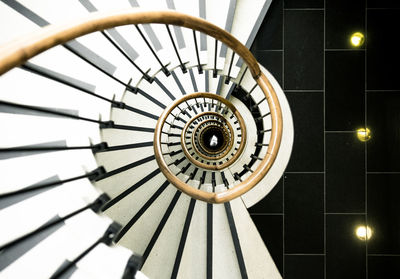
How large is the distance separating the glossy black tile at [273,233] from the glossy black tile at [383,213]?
56.7 inches

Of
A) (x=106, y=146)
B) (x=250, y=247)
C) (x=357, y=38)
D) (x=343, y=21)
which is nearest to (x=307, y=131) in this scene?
(x=357, y=38)

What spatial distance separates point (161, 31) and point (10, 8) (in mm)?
1175

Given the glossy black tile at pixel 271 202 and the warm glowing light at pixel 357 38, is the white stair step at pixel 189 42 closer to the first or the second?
the glossy black tile at pixel 271 202

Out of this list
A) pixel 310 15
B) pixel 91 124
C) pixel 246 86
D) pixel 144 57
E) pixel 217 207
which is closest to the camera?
pixel 91 124

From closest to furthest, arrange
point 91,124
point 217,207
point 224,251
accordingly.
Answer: point 91,124 < point 224,251 < point 217,207

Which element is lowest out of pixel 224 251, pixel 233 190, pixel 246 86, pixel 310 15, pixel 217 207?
pixel 224 251

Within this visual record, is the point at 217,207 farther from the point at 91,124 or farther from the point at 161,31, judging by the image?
the point at 161,31

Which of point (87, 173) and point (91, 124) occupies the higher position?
point (91, 124)

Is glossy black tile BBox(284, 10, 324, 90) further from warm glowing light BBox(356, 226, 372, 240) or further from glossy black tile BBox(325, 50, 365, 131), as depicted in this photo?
warm glowing light BBox(356, 226, 372, 240)

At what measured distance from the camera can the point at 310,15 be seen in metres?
3.77

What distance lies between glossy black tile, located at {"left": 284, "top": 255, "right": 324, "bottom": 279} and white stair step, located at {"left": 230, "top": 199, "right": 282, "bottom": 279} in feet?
4.01

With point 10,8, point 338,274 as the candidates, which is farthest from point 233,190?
point 338,274

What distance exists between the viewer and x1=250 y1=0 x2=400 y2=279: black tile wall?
378 cm

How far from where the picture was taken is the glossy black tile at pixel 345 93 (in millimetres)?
3859
